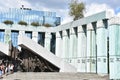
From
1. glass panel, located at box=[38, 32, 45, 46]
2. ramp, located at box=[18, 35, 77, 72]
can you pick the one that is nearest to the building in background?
glass panel, located at box=[38, 32, 45, 46]

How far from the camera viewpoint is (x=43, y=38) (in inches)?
1479

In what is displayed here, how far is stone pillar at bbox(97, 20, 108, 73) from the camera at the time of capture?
2477cm

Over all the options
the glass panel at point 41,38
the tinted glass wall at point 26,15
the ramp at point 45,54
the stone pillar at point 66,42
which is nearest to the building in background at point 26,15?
the tinted glass wall at point 26,15

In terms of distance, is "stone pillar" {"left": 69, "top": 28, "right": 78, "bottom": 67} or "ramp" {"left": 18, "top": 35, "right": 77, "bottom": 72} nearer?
"ramp" {"left": 18, "top": 35, "right": 77, "bottom": 72}

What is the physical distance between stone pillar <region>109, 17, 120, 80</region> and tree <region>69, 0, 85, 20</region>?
11.8 m

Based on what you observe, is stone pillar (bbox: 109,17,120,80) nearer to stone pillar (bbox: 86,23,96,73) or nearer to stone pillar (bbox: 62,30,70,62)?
stone pillar (bbox: 86,23,96,73)

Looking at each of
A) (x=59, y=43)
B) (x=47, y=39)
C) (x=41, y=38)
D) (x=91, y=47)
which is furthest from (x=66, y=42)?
(x=41, y=38)

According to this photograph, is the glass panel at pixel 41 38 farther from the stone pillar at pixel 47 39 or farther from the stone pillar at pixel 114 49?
the stone pillar at pixel 114 49

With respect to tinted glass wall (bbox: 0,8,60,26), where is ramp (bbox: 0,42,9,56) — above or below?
below

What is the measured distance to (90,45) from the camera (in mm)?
27188

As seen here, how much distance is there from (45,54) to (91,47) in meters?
4.61

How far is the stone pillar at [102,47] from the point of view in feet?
81.3

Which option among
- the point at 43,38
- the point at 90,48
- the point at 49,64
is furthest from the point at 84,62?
the point at 43,38

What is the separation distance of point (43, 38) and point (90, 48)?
11.8 meters
